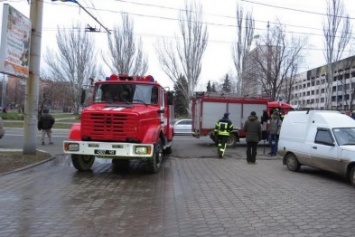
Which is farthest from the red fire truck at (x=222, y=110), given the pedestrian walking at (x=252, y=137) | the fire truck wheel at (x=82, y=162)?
the fire truck wheel at (x=82, y=162)

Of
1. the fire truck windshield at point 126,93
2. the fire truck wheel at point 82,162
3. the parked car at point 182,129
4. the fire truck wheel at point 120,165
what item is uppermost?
the fire truck windshield at point 126,93

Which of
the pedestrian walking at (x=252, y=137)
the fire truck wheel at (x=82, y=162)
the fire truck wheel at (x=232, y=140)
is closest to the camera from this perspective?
the fire truck wheel at (x=82, y=162)

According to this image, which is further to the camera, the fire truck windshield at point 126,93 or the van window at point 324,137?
the fire truck windshield at point 126,93

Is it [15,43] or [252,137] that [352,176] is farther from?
[15,43]

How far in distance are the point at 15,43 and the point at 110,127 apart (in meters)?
4.49

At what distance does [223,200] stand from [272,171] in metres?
5.35

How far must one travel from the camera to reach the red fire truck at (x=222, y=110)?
931 inches

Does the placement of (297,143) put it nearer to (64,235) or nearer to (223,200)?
(223,200)

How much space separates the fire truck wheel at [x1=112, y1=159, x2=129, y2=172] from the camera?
1306 centimetres

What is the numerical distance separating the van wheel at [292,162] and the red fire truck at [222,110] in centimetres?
923

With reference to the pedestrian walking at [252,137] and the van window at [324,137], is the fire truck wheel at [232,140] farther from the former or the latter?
the van window at [324,137]

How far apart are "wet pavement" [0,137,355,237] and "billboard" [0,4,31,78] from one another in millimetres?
3127

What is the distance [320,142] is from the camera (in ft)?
41.1

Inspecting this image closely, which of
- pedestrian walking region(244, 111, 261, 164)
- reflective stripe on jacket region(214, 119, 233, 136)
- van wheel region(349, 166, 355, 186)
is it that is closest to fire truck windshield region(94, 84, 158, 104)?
pedestrian walking region(244, 111, 261, 164)
